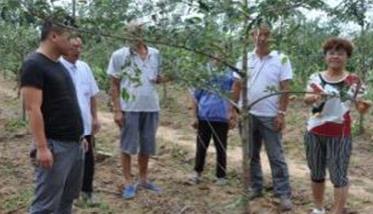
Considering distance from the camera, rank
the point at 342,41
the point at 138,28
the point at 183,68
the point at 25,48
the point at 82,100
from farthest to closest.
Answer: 1. the point at 25,48
2. the point at 82,100
3. the point at 342,41
4. the point at 183,68
5. the point at 138,28

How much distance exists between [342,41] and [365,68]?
3349 millimetres

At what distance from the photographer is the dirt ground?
18.5 feet

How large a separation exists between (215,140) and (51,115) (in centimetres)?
265

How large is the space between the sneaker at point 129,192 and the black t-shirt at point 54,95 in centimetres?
191

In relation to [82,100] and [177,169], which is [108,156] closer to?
[177,169]

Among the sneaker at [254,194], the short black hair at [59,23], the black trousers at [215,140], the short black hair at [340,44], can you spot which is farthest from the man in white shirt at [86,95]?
the short black hair at [340,44]

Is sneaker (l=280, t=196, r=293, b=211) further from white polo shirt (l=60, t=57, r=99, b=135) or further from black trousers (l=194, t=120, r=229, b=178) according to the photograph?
white polo shirt (l=60, t=57, r=99, b=135)

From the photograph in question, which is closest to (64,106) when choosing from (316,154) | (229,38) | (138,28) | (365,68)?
(138,28)

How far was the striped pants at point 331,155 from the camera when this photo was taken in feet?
15.4

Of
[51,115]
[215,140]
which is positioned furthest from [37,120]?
[215,140]

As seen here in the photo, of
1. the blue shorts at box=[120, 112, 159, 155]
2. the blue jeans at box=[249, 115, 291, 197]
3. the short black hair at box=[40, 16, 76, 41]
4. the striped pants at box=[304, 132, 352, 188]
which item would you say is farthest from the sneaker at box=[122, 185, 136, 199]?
the short black hair at box=[40, 16, 76, 41]

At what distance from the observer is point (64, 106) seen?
3.83 m

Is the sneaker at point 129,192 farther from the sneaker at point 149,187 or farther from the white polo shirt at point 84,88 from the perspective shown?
the white polo shirt at point 84,88

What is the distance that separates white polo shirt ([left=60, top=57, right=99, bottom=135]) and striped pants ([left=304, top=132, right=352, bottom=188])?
1.74 m
